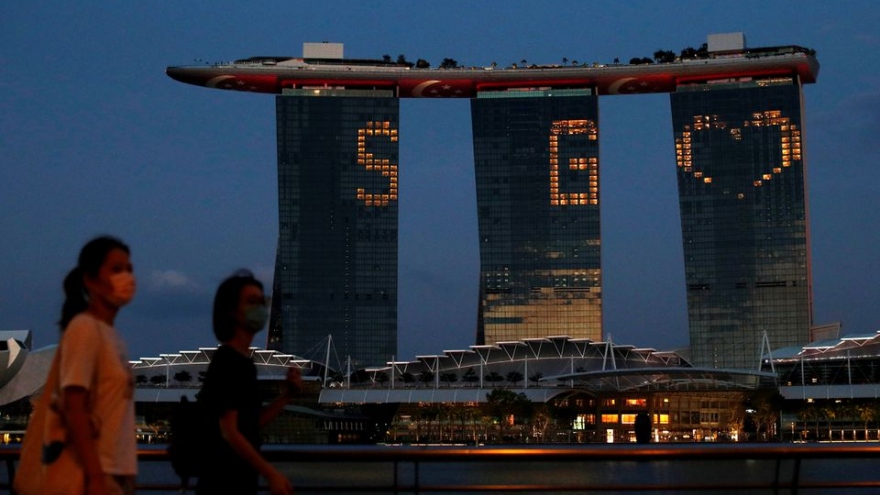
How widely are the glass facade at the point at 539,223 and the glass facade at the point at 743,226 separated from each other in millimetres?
11057

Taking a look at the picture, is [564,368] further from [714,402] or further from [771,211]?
[771,211]

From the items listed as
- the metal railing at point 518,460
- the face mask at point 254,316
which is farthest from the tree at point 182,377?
the face mask at point 254,316

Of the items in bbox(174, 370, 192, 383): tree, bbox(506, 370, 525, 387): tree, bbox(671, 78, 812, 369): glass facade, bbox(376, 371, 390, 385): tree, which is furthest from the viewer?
bbox(671, 78, 812, 369): glass facade

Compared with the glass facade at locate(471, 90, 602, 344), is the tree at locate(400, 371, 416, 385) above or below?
below

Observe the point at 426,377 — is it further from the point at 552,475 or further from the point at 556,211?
the point at 552,475

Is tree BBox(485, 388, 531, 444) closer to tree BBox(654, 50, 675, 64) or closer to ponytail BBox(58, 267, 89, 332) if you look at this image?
tree BBox(654, 50, 675, 64)

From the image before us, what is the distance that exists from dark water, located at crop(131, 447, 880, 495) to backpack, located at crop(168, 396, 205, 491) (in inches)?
146

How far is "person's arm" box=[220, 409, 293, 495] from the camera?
6680mm

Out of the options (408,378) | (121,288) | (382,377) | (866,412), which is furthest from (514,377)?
(121,288)

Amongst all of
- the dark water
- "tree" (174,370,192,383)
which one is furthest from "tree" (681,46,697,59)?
the dark water

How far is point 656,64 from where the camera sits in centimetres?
14712

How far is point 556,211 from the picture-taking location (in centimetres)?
14188

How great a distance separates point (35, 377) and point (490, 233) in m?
54.0

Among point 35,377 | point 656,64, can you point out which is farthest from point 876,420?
point 35,377
